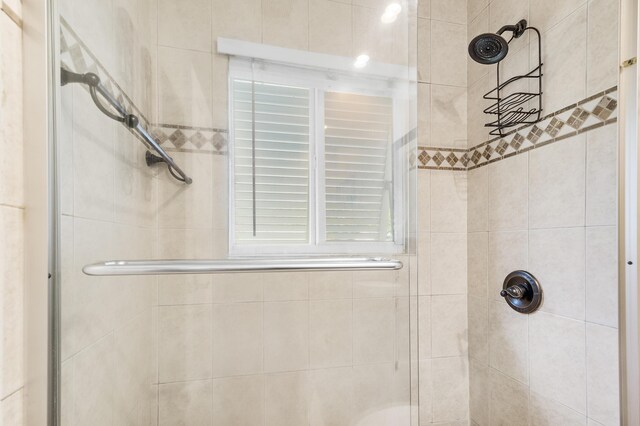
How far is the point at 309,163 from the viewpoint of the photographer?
34.2 inches

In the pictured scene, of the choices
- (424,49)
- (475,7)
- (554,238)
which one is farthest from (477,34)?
(554,238)

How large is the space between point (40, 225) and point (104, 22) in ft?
1.65

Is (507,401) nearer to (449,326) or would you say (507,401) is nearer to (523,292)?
(449,326)

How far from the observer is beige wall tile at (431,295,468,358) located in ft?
5.03

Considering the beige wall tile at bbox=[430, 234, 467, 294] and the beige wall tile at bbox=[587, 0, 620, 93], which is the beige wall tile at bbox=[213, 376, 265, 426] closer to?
the beige wall tile at bbox=[430, 234, 467, 294]

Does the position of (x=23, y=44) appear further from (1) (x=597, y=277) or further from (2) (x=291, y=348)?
(1) (x=597, y=277)

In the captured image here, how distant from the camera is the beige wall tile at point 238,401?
2.68 feet

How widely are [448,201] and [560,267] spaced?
0.57 meters

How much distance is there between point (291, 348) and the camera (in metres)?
0.87

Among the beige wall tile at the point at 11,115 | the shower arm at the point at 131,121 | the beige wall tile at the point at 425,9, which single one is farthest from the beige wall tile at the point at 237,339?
the beige wall tile at the point at 425,9

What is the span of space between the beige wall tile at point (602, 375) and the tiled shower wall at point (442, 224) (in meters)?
0.58

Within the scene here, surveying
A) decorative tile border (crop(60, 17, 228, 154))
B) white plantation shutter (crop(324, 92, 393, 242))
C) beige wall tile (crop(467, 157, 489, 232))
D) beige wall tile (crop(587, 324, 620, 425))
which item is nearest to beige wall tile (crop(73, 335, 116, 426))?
decorative tile border (crop(60, 17, 228, 154))

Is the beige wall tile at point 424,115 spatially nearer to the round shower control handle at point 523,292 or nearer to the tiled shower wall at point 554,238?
the tiled shower wall at point 554,238

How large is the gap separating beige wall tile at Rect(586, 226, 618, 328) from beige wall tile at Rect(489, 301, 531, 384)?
0.29m
